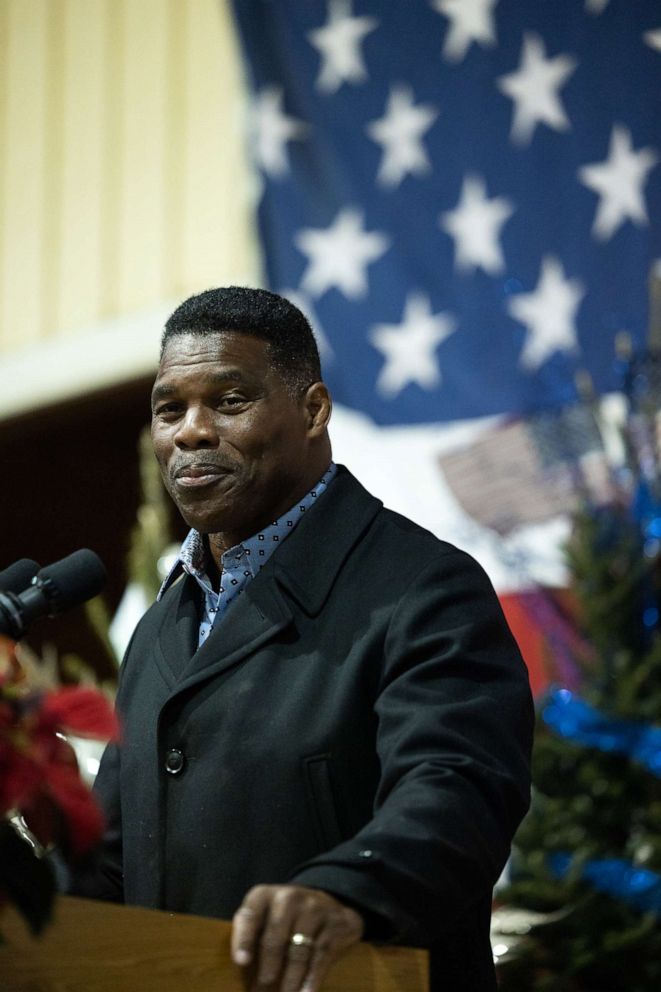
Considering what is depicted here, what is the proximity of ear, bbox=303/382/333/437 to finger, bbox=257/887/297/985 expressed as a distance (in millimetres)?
724

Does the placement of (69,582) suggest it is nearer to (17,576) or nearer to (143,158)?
(17,576)

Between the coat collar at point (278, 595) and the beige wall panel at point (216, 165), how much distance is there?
263 cm

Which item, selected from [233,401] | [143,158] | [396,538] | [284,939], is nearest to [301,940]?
[284,939]

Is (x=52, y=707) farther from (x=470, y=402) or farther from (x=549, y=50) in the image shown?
(x=549, y=50)

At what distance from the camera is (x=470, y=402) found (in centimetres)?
390

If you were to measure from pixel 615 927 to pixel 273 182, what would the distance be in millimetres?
2345

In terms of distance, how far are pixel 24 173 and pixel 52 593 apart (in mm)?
3664

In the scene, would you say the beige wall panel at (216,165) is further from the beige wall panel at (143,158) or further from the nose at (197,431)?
the nose at (197,431)

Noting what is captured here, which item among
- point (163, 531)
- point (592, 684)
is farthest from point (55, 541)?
point (592, 684)

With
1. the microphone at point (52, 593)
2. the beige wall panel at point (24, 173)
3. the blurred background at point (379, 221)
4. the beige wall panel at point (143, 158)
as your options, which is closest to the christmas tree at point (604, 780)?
the blurred background at point (379, 221)

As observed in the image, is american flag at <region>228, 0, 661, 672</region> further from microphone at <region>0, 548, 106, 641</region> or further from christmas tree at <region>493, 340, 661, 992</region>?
microphone at <region>0, 548, 106, 641</region>

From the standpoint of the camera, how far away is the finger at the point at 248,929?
48.2 inches

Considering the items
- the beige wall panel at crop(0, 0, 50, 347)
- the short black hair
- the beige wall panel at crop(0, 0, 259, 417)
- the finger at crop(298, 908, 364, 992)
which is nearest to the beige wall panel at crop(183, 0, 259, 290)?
the beige wall panel at crop(0, 0, 259, 417)

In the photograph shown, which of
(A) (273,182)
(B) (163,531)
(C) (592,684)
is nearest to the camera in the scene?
(C) (592,684)
